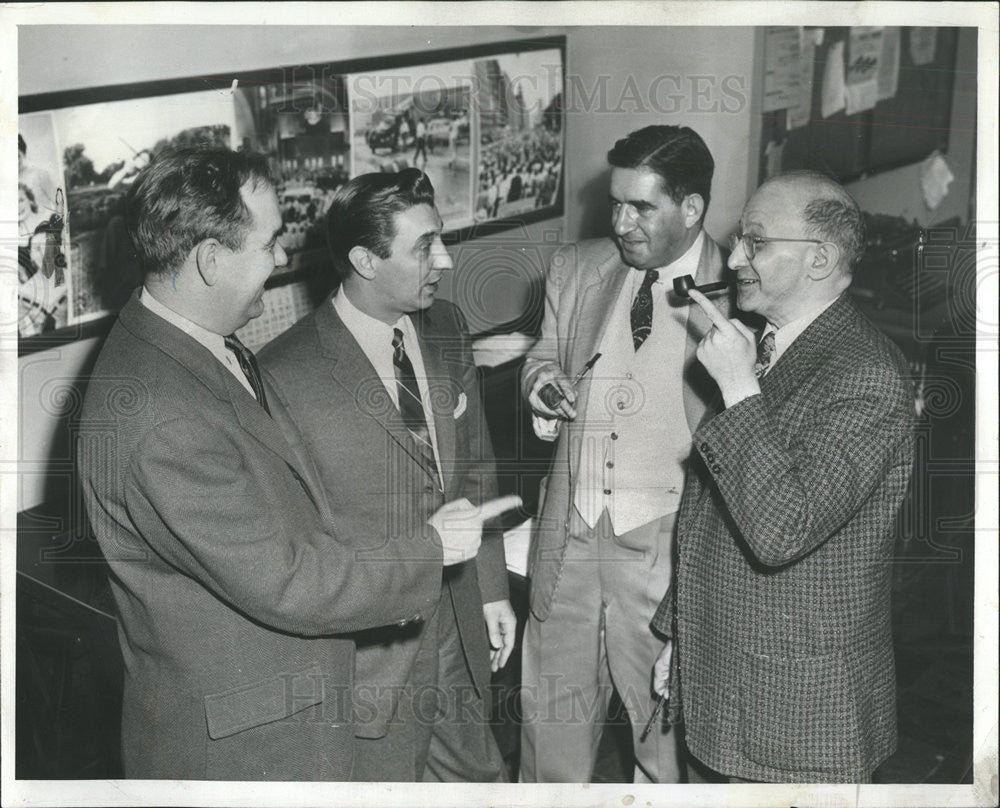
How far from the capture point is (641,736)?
Answer: 271 cm

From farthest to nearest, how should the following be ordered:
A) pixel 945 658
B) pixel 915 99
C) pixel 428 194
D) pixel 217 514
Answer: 1. pixel 915 99
2. pixel 945 658
3. pixel 428 194
4. pixel 217 514

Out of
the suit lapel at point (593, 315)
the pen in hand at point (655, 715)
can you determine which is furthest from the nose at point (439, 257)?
the pen in hand at point (655, 715)

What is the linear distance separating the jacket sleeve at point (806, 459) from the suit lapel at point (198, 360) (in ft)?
3.22

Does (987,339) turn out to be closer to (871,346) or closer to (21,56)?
(871,346)

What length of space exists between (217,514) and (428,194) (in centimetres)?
100

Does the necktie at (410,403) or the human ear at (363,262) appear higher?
the human ear at (363,262)

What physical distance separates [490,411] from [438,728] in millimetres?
862

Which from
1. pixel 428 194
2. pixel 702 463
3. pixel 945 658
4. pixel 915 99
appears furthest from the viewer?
pixel 915 99

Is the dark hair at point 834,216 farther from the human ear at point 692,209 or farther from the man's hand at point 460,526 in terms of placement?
the man's hand at point 460,526

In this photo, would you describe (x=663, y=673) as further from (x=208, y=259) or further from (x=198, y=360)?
(x=208, y=259)

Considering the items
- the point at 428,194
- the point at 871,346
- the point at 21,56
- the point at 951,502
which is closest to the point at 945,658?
the point at 951,502

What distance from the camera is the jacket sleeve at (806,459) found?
6.72 ft

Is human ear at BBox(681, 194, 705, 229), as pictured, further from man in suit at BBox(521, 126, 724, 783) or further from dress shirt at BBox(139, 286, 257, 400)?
dress shirt at BBox(139, 286, 257, 400)

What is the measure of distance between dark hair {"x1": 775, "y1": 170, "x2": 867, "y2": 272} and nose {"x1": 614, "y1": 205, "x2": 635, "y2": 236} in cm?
47
